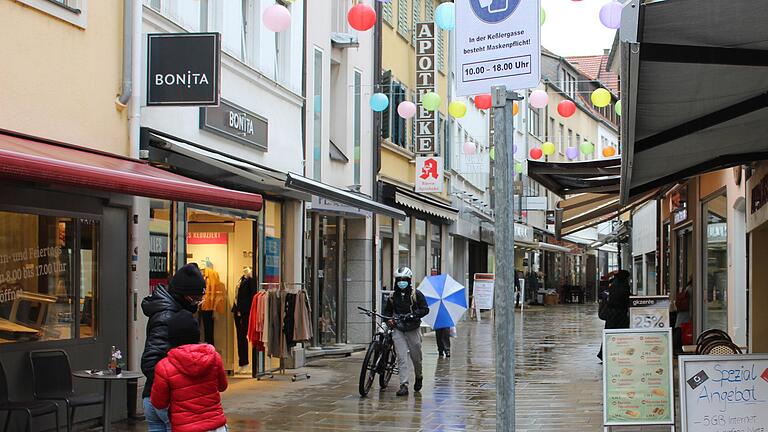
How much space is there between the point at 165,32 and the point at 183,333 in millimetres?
6300

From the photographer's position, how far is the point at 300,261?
17.8 meters

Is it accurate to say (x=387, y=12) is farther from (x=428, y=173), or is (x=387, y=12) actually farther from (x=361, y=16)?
(x=361, y=16)

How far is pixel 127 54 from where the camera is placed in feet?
37.6

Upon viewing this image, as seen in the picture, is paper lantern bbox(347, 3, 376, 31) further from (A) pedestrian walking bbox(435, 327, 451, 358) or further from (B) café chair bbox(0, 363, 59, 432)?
(B) café chair bbox(0, 363, 59, 432)

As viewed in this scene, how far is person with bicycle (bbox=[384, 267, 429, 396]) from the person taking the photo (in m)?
14.0

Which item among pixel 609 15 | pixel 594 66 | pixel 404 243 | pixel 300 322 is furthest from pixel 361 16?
pixel 594 66

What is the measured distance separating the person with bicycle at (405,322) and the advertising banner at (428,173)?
40.0 ft

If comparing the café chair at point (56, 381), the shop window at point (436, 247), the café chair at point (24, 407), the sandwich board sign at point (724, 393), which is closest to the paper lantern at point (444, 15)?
the café chair at point (56, 381)

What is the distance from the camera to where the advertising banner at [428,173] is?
26.5m

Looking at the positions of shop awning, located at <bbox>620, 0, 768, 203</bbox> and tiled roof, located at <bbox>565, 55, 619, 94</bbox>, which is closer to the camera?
shop awning, located at <bbox>620, 0, 768, 203</bbox>

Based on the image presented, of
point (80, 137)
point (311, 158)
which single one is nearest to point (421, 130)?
point (311, 158)

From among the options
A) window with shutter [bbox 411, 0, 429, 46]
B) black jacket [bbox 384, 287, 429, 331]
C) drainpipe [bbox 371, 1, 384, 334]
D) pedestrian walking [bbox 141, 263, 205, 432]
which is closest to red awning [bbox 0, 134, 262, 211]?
pedestrian walking [bbox 141, 263, 205, 432]

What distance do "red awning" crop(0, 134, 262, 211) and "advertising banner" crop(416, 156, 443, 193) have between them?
15.6 m

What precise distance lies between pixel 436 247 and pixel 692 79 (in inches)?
1025
